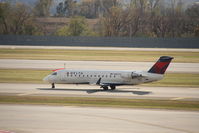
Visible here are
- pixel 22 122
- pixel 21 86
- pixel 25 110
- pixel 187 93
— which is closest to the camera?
pixel 22 122

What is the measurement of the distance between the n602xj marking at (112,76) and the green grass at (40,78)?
764 centimetres

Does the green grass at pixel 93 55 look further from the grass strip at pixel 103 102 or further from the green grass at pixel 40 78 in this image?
the grass strip at pixel 103 102

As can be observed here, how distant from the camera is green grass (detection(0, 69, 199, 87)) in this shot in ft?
191

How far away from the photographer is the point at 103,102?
138 ft

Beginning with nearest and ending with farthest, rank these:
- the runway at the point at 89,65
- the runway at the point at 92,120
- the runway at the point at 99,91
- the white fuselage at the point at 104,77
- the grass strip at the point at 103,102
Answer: the runway at the point at 92,120
the grass strip at the point at 103,102
the runway at the point at 99,91
the white fuselage at the point at 104,77
the runway at the point at 89,65

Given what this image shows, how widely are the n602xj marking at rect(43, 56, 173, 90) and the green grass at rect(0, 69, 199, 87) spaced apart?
7.64 meters

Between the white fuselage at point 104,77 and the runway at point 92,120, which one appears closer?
the runway at point 92,120

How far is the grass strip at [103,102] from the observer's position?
4066cm

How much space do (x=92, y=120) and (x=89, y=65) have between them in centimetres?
4600

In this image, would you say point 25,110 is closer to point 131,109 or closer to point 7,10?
point 131,109

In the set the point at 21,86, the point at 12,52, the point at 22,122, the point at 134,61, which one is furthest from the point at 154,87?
the point at 12,52

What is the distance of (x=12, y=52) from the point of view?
106 meters

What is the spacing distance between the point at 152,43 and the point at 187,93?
72.8 m

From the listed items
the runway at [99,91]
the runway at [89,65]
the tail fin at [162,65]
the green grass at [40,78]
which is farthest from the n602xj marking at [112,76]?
the runway at [89,65]
